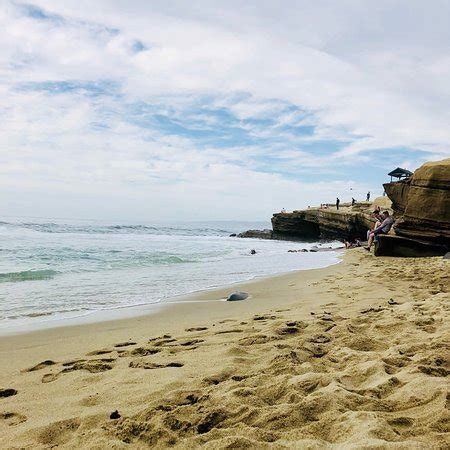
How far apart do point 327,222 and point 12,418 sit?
4166 cm

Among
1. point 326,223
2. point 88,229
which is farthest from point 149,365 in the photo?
point 88,229

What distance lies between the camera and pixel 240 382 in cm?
319

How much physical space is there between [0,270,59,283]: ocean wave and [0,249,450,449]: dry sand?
6102 millimetres

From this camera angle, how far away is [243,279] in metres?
11.7

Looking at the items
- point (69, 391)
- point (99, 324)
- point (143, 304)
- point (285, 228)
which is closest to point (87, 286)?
point (143, 304)

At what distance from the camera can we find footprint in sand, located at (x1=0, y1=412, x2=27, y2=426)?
9.23 feet

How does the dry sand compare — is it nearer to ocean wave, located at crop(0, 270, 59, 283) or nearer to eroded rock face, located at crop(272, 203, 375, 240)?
ocean wave, located at crop(0, 270, 59, 283)

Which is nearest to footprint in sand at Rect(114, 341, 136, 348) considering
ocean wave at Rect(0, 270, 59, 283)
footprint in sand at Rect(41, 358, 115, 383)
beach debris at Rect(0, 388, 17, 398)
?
footprint in sand at Rect(41, 358, 115, 383)

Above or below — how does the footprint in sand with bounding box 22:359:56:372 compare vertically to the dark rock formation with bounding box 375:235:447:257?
below

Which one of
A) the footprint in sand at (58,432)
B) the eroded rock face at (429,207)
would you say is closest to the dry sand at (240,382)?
the footprint in sand at (58,432)

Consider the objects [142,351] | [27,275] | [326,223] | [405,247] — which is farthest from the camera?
[326,223]

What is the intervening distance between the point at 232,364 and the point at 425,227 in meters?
13.9

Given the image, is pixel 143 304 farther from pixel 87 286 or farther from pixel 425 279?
pixel 425 279

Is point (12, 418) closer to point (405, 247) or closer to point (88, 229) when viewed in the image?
point (405, 247)
